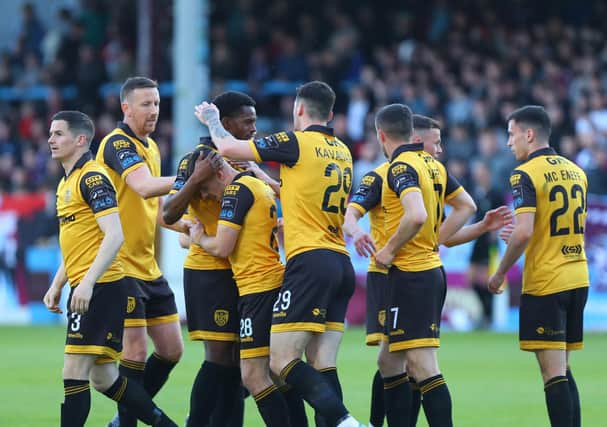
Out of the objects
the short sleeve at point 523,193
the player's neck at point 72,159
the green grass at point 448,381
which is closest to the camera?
the player's neck at point 72,159

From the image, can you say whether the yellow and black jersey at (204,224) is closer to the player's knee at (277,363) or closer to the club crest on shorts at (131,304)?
the club crest on shorts at (131,304)

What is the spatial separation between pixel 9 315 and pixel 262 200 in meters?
12.8

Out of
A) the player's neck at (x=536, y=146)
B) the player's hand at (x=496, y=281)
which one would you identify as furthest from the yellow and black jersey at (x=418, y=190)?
the player's neck at (x=536, y=146)

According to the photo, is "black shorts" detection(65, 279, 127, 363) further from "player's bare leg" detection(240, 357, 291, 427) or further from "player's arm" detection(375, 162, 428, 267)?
"player's arm" detection(375, 162, 428, 267)

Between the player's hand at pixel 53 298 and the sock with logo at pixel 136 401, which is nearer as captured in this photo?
the sock with logo at pixel 136 401

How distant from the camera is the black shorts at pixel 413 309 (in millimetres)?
8281

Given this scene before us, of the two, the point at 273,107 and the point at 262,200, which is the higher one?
the point at 273,107

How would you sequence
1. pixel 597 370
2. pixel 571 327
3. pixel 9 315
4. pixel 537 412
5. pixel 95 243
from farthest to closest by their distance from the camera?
pixel 9 315
pixel 597 370
pixel 537 412
pixel 571 327
pixel 95 243

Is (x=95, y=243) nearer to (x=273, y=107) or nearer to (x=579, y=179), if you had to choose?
(x=579, y=179)

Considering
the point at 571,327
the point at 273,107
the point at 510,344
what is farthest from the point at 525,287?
the point at 273,107

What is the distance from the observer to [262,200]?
26.6ft

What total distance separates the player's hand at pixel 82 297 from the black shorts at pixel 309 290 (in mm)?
1236

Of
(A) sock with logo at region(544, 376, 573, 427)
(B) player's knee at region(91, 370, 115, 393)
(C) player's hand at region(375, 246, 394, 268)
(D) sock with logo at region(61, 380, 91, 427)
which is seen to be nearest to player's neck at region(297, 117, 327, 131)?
(C) player's hand at region(375, 246, 394, 268)

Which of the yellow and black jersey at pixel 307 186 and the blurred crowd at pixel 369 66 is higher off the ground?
the blurred crowd at pixel 369 66
